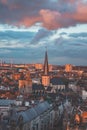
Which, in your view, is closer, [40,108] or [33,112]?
[33,112]

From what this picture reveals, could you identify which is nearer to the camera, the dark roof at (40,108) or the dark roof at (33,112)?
the dark roof at (33,112)

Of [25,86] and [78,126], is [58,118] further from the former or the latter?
[25,86]

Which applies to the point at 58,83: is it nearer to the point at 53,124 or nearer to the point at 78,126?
the point at 53,124

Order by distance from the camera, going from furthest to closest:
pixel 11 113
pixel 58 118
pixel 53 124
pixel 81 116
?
pixel 58 118, pixel 53 124, pixel 81 116, pixel 11 113

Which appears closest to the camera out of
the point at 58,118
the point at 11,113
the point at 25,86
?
the point at 11,113

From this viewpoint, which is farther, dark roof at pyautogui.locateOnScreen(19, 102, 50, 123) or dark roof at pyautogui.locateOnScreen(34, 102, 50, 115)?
dark roof at pyautogui.locateOnScreen(34, 102, 50, 115)

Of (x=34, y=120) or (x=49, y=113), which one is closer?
(x=34, y=120)

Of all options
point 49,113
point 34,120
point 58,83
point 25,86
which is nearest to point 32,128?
point 34,120

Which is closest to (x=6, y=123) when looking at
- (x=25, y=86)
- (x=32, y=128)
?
(x=32, y=128)

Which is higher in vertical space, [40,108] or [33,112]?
[33,112]
